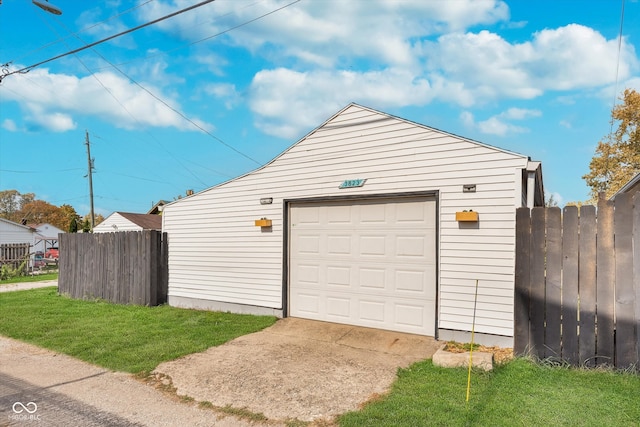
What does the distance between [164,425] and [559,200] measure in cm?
2760

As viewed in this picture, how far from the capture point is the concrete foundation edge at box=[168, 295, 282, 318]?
751cm

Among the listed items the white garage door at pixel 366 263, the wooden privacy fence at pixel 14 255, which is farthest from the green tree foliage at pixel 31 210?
the white garage door at pixel 366 263

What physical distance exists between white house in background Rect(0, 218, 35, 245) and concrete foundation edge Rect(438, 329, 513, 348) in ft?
104

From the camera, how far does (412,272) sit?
20.0 ft

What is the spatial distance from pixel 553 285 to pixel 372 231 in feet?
9.03

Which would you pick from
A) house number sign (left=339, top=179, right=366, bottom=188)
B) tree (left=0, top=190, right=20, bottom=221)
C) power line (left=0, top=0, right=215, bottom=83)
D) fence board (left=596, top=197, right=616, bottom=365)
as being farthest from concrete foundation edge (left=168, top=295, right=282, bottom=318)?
tree (left=0, top=190, right=20, bottom=221)

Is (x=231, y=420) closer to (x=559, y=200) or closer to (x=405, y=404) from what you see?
(x=405, y=404)

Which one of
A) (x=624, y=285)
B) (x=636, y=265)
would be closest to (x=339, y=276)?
(x=624, y=285)

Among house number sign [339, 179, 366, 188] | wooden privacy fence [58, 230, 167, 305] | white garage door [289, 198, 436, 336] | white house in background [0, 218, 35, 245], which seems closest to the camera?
white garage door [289, 198, 436, 336]

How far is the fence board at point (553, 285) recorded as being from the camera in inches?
179

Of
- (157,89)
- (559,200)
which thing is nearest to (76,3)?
(157,89)

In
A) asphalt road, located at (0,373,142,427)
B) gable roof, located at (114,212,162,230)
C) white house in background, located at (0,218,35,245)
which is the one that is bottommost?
asphalt road, located at (0,373,142,427)

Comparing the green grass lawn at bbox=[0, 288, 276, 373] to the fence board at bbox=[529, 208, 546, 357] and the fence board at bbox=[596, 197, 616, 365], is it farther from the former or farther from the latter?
the fence board at bbox=[596, 197, 616, 365]

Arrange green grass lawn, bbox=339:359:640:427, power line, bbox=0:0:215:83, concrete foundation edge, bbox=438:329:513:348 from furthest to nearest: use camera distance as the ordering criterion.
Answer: power line, bbox=0:0:215:83
concrete foundation edge, bbox=438:329:513:348
green grass lawn, bbox=339:359:640:427
